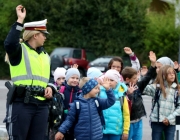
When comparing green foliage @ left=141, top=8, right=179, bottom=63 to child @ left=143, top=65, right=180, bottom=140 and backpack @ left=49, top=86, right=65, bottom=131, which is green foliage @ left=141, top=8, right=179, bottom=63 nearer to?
child @ left=143, top=65, right=180, bottom=140

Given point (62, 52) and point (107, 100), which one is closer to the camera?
point (107, 100)

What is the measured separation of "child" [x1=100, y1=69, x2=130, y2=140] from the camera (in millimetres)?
8555

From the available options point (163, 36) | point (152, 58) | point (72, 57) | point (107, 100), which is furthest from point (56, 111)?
point (163, 36)

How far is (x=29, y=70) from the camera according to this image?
22.2ft

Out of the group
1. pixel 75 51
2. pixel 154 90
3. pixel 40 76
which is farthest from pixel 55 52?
pixel 40 76

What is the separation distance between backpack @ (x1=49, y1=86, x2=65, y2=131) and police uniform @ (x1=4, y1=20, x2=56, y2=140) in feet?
3.06

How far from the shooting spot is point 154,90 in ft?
30.2

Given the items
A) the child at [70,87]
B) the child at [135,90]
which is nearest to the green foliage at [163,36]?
the child at [135,90]

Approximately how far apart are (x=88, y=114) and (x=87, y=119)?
0.06 metres

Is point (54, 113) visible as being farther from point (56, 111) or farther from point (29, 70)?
point (29, 70)

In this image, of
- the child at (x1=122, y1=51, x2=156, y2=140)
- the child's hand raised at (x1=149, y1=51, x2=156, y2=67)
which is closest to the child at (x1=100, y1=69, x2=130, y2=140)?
the child at (x1=122, y1=51, x2=156, y2=140)

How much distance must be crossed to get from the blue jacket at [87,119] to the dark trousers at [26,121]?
105 centimetres

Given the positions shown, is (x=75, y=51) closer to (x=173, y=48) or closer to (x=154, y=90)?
(x=173, y=48)

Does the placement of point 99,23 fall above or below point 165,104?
above
